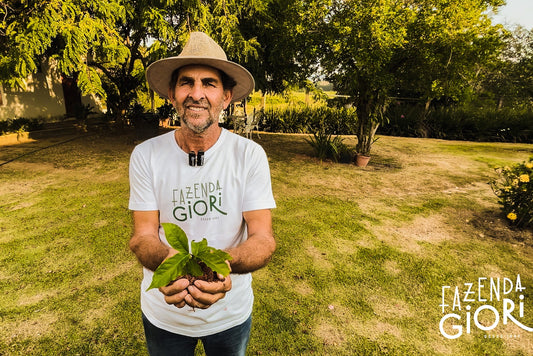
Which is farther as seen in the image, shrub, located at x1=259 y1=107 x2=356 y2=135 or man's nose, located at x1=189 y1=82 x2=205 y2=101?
shrub, located at x1=259 y1=107 x2=356 y2=135

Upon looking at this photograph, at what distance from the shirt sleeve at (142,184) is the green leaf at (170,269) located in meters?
0.54

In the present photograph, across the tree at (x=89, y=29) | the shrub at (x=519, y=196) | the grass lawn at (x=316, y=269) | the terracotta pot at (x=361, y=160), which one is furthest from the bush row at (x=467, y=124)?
the shrub at (x=519, y=196)

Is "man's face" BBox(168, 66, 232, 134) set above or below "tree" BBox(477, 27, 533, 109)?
below

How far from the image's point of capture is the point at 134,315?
2994 mm

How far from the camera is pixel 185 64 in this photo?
61.2 inches

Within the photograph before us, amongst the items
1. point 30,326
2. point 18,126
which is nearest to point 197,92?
point 30,326

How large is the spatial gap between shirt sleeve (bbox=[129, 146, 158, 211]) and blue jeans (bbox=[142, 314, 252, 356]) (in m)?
0.65

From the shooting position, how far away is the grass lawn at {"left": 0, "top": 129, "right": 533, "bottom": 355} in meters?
2.83

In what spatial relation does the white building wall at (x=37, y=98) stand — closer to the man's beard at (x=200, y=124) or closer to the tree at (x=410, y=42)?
the tree at (x=410, y=42)

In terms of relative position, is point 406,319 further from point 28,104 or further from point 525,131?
point 525,131

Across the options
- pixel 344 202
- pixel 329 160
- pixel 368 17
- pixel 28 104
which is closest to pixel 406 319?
pixel 344 202

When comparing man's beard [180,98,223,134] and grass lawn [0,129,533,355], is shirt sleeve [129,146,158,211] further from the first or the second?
grass lawn [0,129,533,355]

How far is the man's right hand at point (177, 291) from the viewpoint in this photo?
1033mm

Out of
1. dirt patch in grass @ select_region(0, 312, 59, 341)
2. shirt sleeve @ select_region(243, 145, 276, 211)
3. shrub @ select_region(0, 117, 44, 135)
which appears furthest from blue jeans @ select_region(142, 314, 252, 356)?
shrub @ select_region(0, 117, 44, 135)
